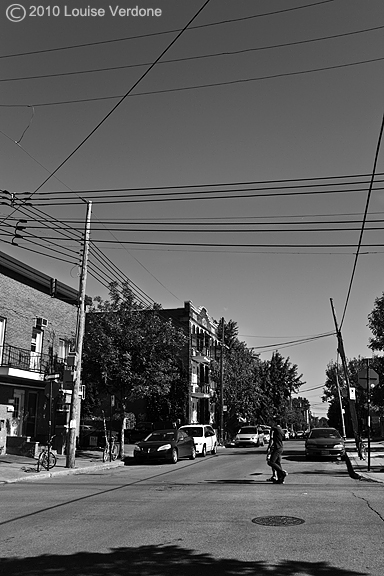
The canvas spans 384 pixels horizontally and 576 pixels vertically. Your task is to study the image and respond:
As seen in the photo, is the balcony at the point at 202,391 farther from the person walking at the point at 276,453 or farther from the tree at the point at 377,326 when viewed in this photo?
the person walking at the point at 276,453

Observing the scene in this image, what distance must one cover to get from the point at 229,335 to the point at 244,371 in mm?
21554

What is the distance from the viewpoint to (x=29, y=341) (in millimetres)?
26984

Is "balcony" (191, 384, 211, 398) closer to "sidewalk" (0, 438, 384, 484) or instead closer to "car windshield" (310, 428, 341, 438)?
"car windshield" (310, 428, 341, 438)

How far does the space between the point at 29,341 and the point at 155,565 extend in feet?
72.1

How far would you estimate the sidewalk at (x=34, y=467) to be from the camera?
17.3 metres

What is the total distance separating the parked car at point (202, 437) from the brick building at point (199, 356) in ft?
53.3

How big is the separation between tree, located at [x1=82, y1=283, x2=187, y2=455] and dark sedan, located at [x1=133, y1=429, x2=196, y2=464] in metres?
2.05

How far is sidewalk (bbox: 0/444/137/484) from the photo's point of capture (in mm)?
17347

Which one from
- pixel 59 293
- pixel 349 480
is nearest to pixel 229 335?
pixel 59 293

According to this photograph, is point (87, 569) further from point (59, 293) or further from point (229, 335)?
point (229, 335)

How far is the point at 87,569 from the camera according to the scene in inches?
239

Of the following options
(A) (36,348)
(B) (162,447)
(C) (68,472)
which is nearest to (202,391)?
(A) (36,348)

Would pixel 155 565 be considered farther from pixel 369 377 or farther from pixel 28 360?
pixel 28 360

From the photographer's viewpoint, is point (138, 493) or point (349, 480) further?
point (349, 480)
